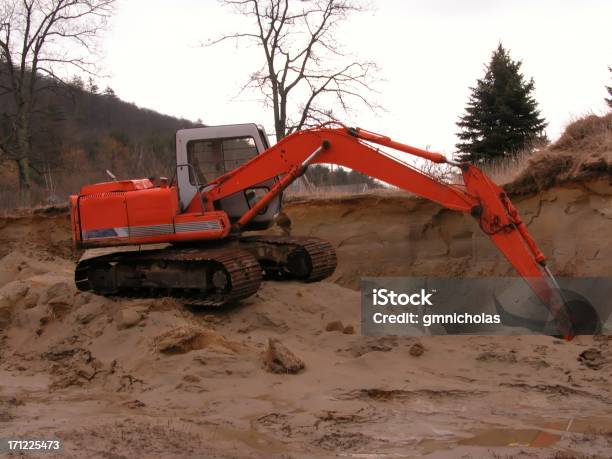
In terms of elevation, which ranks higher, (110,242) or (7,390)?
(110,242)

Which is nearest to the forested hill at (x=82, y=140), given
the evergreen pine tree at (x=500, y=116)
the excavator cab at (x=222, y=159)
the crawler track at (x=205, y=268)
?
the excavator cab at (x=222, y=159)

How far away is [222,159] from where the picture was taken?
9.98 metres

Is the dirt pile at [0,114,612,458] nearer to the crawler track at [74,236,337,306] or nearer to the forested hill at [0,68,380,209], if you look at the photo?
the crawler track at [74,236,337,306]

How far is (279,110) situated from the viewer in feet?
80.2

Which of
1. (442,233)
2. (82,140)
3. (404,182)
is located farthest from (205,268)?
(82,140)

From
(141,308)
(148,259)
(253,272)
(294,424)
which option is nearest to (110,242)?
(148,259)

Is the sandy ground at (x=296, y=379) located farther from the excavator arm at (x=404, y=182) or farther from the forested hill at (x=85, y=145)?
the forested hill at (x=85, y=145)

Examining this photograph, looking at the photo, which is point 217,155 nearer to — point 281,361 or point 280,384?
point 281,361

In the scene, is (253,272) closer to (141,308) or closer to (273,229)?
(141,308)

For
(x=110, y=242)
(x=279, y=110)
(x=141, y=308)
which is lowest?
(x=141, y=308)

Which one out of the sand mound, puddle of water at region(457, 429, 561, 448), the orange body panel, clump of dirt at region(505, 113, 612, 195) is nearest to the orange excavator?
the orange body panel

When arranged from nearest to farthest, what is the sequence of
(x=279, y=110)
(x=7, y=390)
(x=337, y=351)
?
1. (x=7, y=390)
2. (x=337, y=351)
3. (x=279, y=110)

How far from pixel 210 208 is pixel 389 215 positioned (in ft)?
17.4

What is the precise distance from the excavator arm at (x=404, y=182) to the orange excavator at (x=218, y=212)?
2 cm
